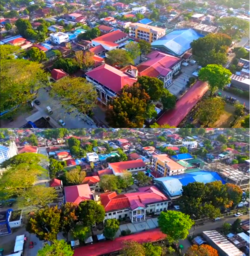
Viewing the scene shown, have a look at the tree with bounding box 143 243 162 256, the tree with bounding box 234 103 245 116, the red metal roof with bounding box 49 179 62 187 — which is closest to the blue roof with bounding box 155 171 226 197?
the tree with bounding box 143 243 162 256

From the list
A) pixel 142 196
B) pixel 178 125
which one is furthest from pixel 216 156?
pixel 142 196

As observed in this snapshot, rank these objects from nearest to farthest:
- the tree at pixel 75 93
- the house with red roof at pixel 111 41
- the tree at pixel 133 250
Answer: the tree at pixel 133 250
the tree at pixel 75 93
the house with red roof at pixel 111 41

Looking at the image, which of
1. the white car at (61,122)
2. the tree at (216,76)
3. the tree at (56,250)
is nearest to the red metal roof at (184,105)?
the tree at (216,76)

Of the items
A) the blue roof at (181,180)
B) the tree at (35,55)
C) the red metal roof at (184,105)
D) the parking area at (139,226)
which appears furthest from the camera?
the tree at (35,55)

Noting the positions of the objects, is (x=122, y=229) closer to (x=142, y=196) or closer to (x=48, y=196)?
(x=142, y=196)

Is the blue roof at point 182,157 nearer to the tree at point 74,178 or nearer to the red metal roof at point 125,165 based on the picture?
the red metal roof at point 125,165

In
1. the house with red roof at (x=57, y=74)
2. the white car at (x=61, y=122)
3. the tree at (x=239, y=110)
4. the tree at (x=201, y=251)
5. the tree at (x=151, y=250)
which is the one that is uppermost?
the house with red roof at (x=57, y=74)

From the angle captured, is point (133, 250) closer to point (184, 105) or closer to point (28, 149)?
point (184, 105)

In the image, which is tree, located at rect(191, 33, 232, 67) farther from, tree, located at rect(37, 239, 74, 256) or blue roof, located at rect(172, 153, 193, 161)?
tree, located at rect(37, 239, 74, 256)
